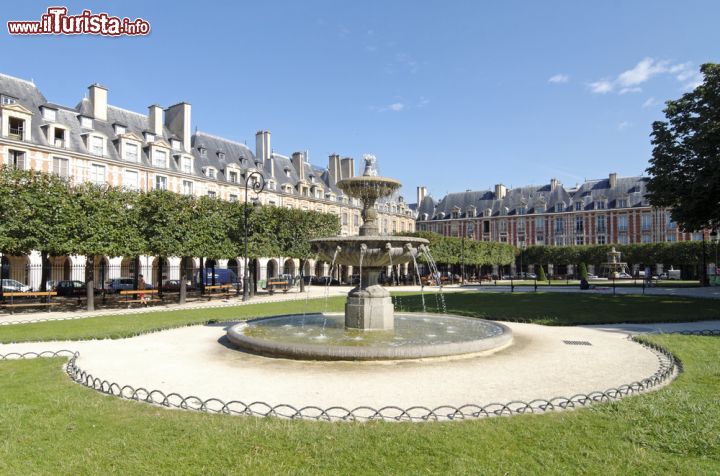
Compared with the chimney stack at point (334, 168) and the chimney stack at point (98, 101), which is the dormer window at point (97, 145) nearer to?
the chimney stack at point (98, 101)

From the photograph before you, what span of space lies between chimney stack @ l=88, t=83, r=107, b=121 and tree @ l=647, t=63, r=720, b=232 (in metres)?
39.4

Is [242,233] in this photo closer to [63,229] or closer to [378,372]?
[63,229]

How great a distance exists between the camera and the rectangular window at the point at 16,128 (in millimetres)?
31939

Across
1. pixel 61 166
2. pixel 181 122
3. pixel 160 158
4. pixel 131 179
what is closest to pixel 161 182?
pixel 160 158

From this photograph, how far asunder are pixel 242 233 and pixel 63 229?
9735 millimetres

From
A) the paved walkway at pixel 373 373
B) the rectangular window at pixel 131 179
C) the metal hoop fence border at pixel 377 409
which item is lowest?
the paved walkway at pixel 373 373

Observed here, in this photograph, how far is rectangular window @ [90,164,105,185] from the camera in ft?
117

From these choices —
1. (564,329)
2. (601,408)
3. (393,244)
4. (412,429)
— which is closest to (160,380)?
(412,429)

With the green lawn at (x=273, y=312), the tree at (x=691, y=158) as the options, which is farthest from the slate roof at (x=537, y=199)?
the green lawn at (x=273, y=312)

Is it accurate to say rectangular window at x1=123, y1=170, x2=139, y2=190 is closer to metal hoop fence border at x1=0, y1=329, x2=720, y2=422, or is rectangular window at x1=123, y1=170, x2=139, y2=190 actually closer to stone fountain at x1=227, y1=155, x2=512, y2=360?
stone fountain at x1=227, y1=155, x2=512, y2=360

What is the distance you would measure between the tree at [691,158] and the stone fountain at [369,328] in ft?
38.3

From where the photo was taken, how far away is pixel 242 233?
1094 inches

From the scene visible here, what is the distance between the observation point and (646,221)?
220 ft

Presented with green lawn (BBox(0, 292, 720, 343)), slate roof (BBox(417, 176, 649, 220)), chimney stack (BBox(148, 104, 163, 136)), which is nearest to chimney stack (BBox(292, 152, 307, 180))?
chimney stack (BBox(148, 104, 163, 136))
